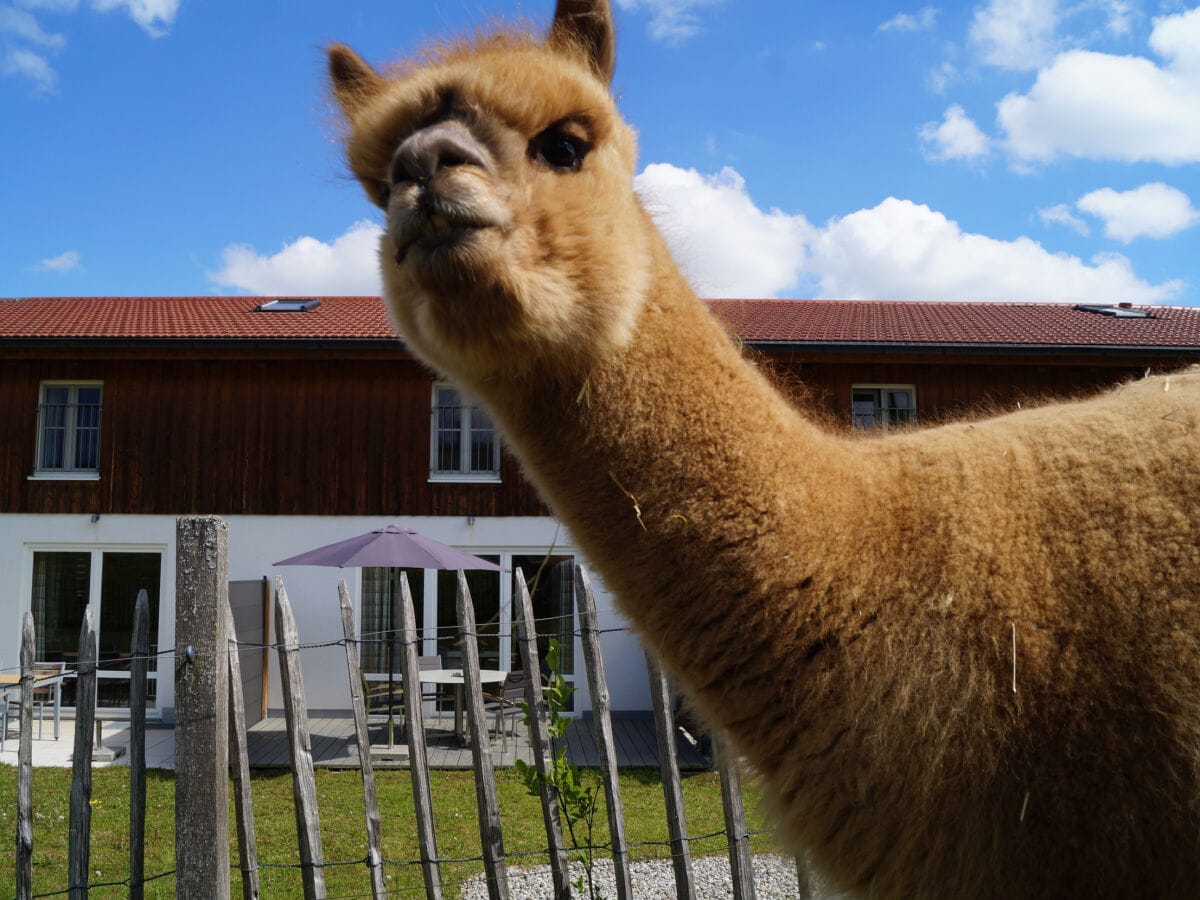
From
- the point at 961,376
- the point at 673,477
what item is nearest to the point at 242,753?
the point at 673,477

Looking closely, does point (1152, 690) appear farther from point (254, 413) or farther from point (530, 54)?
point (254, 413)

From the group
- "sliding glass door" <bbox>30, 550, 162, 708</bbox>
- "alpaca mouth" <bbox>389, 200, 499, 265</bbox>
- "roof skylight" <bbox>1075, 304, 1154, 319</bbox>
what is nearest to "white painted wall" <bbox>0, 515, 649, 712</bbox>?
"sliding glass door" <bbox>30, 550, 162, 708</bbox>

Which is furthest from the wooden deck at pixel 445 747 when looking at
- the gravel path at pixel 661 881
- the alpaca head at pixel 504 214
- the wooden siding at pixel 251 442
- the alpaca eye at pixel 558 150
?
the alpaca eye at pixel 558 150

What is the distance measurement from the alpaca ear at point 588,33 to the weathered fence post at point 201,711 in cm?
213

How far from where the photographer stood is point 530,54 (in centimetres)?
199

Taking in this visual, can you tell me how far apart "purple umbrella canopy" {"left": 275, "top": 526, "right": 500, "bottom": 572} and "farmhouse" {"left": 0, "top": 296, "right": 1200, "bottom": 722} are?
382 cm

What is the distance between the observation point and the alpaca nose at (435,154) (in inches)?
66.2

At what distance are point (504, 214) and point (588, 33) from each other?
2.58ft

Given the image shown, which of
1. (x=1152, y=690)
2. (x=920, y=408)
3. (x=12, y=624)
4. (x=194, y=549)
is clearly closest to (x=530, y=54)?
(x=1152, y=690)

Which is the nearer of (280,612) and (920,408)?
(280,612)

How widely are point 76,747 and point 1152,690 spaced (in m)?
3.78

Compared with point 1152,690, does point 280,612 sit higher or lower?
higher

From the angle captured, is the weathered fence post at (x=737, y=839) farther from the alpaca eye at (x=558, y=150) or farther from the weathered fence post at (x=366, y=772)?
the alpaca eye at (x=558, y=150)

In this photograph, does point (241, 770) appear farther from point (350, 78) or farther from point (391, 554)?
point (391, 554)
